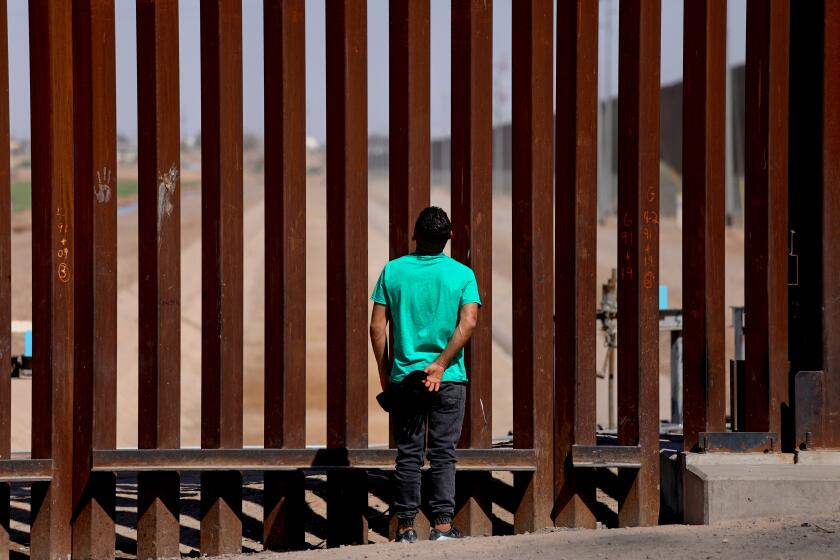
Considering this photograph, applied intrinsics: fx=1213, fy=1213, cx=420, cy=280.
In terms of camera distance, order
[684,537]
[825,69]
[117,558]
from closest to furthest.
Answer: [684,537] → [825,69] → [117,558]

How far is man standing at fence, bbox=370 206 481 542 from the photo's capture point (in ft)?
17.6

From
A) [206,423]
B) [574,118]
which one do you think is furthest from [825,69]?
[206,423]

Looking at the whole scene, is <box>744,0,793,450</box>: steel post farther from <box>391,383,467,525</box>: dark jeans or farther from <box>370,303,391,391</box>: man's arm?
<box>370,303,391,391</box>: man's arm

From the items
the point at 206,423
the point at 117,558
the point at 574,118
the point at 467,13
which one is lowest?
the point at 117,558

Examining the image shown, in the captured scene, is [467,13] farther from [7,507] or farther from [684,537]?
[7,507]

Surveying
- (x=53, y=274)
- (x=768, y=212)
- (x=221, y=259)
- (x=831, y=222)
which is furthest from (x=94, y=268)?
(x=831, y=222)

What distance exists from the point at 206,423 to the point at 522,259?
175cm

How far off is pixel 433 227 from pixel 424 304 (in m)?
0.35

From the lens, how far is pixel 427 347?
541 centimetres

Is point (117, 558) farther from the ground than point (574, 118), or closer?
closer

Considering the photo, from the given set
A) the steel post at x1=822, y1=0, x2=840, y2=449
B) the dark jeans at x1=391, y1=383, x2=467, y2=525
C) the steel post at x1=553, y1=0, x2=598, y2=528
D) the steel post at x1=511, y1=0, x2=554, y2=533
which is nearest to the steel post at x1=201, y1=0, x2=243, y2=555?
the dark jeans at x1=391, y1=383, x2=467, y2=525

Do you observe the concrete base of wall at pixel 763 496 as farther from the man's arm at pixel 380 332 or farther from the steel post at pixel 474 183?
the man's arm at pixel 380 332

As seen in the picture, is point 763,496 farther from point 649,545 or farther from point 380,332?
point 380,332

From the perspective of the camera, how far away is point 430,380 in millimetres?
5305
